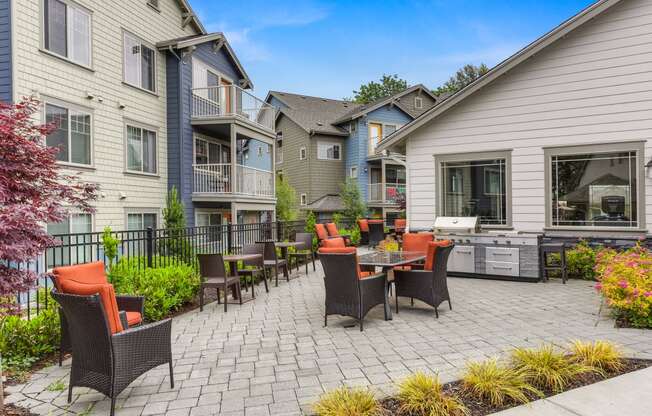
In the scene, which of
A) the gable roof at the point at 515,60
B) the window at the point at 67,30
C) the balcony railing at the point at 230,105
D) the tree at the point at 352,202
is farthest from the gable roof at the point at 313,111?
the window at the point at 67,30

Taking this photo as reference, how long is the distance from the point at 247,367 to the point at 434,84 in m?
46.2

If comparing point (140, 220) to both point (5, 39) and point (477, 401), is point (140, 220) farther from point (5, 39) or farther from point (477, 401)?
point (477, 401)

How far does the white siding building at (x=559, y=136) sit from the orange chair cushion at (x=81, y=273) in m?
8.00

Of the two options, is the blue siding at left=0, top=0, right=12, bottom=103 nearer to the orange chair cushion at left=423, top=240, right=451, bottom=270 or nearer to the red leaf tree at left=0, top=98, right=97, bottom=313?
the red leaf tree at left=0, top=98, right=97, bottom=313

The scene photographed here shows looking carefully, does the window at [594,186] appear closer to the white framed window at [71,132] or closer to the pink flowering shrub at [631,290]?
the pink flowering shrub at [631,290]

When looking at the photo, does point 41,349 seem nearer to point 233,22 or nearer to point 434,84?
point 233,22

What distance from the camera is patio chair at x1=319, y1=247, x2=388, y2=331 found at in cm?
557

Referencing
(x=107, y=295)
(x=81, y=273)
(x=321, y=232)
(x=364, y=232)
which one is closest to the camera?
(x=107, y=295)

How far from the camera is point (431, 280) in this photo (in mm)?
6141

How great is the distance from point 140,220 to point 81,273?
356 inches

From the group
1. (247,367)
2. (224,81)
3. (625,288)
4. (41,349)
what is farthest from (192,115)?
(625,288)

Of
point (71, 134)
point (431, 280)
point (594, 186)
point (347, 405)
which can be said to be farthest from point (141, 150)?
point (594, 186)

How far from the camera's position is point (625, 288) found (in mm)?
5355

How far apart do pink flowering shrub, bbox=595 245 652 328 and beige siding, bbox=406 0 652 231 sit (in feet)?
11.6
